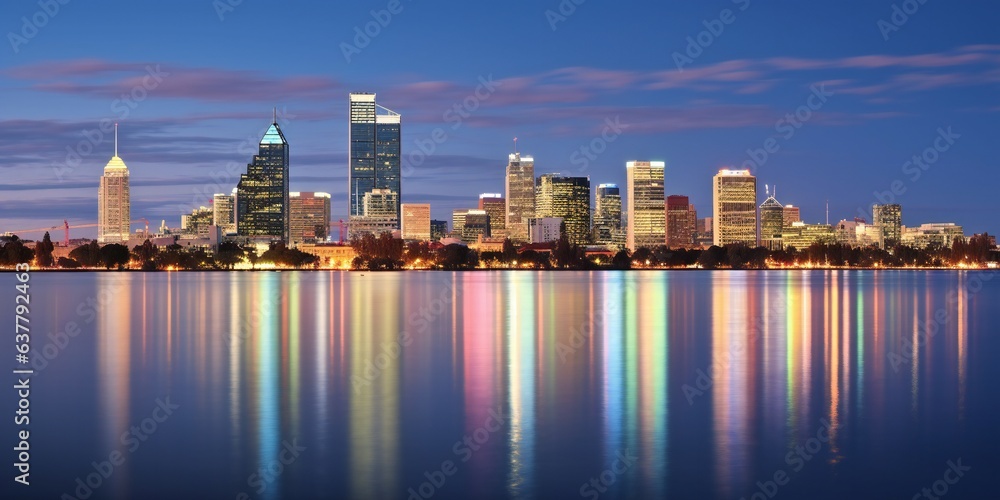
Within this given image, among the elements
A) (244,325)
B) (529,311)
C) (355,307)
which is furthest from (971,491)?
(355,307)

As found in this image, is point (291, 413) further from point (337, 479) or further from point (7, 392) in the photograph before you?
point (7, 392)

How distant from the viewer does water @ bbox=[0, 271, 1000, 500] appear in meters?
16.1

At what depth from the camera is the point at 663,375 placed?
28.9 metres

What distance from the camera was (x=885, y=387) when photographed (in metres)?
26.4

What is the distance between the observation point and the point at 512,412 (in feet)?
72.5

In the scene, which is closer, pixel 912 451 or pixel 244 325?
pixel 912 451

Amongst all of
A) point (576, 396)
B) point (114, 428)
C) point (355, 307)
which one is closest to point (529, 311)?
point (355, 307)

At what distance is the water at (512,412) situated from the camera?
16094mm

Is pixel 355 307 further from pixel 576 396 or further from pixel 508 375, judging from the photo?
pixel 576 396

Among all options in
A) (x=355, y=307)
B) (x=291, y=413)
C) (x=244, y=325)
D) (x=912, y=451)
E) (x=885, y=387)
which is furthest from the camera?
(x=355, y=307)

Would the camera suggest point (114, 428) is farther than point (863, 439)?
Yes

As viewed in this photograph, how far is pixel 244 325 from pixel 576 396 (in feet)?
92.2

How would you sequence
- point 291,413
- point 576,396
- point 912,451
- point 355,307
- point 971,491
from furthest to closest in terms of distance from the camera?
point 355,307 → point 576,396 → point 291,413 → point 912,451 → point 971,491

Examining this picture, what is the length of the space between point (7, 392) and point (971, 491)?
71.3 ft
